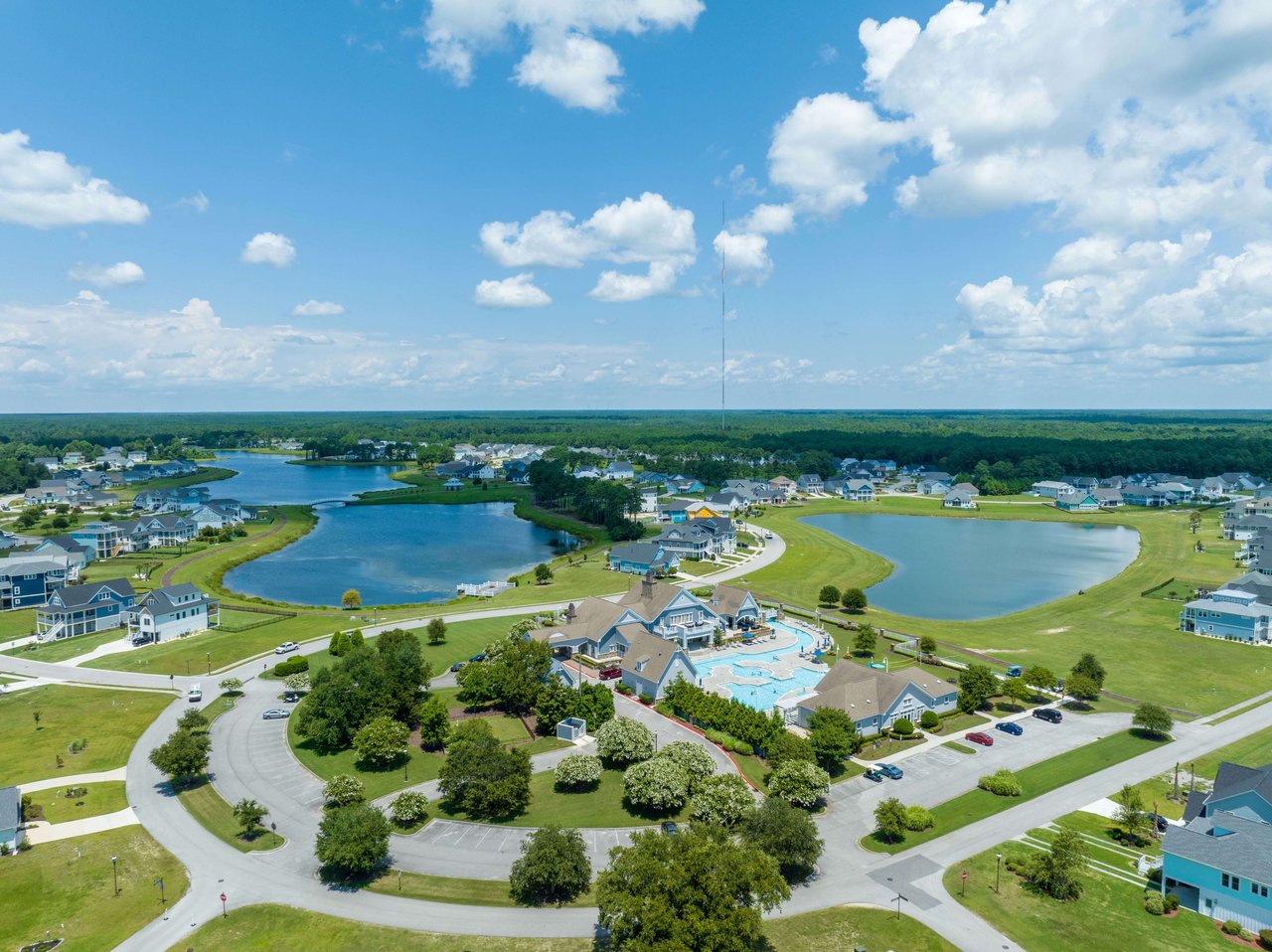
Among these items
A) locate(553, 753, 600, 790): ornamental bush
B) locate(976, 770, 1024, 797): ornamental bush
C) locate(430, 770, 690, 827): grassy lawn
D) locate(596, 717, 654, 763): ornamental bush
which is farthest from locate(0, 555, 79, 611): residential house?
locate(976, 770, 1024, 797): ornamental bush

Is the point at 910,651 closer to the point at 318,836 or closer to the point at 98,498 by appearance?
the point at 318,836

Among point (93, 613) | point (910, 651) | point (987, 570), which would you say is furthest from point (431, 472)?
point (910, 651)

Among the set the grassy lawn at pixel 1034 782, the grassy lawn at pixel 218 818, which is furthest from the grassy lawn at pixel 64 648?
the grassy lawn at pixel 1034 782

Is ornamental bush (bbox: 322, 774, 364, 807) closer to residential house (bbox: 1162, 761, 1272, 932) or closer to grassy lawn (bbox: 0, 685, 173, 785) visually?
grassy lawn (bbox: 0, 685, 173, 785)

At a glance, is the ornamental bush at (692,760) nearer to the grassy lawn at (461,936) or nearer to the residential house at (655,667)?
the grassy lawn at (461,936)

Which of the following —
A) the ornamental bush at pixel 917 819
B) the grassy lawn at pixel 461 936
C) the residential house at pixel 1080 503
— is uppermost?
the residential house at pixel 1080 503
